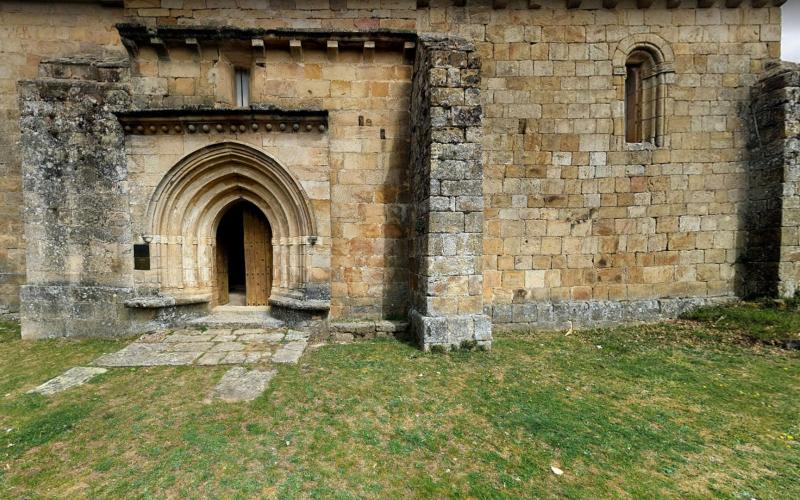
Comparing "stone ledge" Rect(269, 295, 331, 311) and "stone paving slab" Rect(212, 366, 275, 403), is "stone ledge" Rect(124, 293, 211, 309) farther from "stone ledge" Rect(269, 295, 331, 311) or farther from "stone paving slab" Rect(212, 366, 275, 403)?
"stone paving slab" Rect(212, 366, 275, 403)

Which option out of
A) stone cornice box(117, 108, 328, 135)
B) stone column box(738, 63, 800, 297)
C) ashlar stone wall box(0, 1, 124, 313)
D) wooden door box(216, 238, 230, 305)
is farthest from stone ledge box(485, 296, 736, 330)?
ashlar stone wall box(0, 1, 124, 313)

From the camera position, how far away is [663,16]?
5.91 metres

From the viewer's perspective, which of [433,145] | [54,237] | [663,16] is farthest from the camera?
[663,16]

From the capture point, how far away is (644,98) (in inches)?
243

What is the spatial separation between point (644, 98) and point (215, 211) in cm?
814

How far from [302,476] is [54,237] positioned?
5.75 metres

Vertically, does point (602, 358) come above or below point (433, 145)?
below

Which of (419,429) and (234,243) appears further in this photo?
(234,243)

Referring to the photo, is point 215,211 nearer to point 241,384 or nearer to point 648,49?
point 241,384

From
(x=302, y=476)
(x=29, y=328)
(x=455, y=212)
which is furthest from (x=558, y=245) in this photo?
(x=29, y=328)

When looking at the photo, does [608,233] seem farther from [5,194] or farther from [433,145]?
[5,194]

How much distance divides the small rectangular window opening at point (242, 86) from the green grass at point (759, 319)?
345 inches

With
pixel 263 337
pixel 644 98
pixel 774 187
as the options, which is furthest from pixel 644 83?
pixel 263 337

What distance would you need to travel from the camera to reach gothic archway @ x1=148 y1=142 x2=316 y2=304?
5.34 metres
